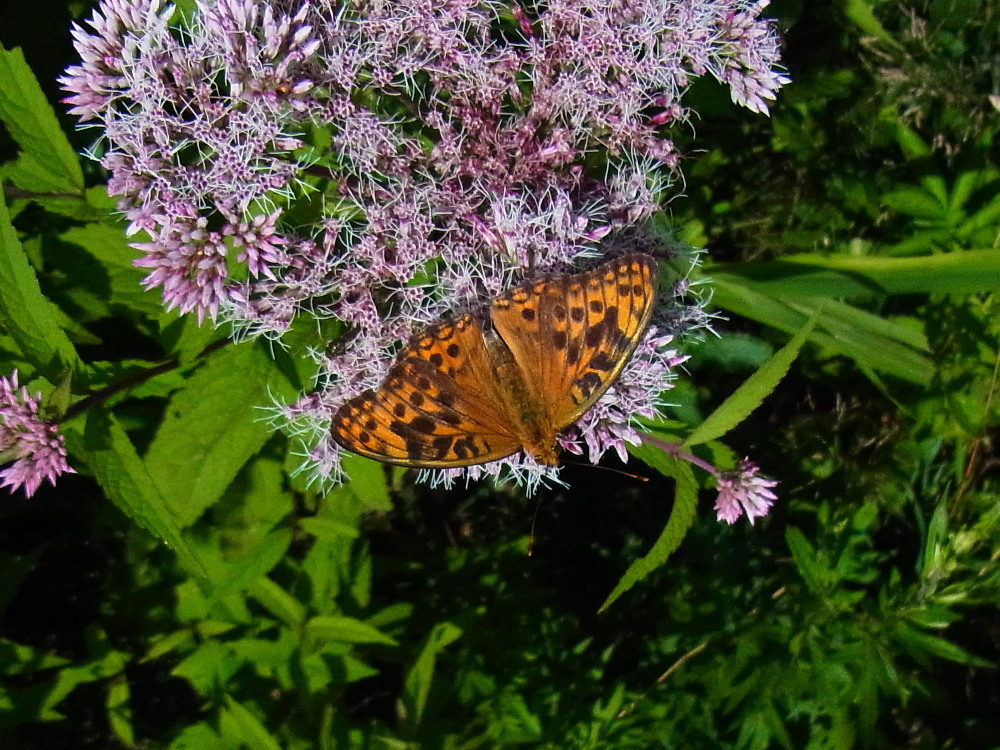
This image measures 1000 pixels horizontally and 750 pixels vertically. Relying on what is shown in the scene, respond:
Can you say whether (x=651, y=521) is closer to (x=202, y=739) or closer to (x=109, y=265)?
(x=202, y=739)

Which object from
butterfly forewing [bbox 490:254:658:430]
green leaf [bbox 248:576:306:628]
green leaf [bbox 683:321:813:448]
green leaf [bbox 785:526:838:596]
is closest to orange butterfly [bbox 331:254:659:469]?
butterfly forewing [bbox 490:254:658:430]

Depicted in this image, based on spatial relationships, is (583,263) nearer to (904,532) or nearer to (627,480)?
(627,480)

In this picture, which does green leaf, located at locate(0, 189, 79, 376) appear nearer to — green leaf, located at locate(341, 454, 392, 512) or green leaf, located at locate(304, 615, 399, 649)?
green leaf, located at locate(341, 454, 392, 512)

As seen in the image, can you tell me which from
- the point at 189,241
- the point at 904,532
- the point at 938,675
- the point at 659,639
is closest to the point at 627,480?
the point at 659,639

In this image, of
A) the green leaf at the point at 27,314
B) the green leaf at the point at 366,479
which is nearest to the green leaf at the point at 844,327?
the green leaf at the point at 366,479

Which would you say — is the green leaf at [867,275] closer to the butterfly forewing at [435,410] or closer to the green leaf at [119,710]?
the butterfly forewing at [435,410]

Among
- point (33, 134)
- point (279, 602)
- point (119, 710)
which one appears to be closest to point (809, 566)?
point (279, 602)
